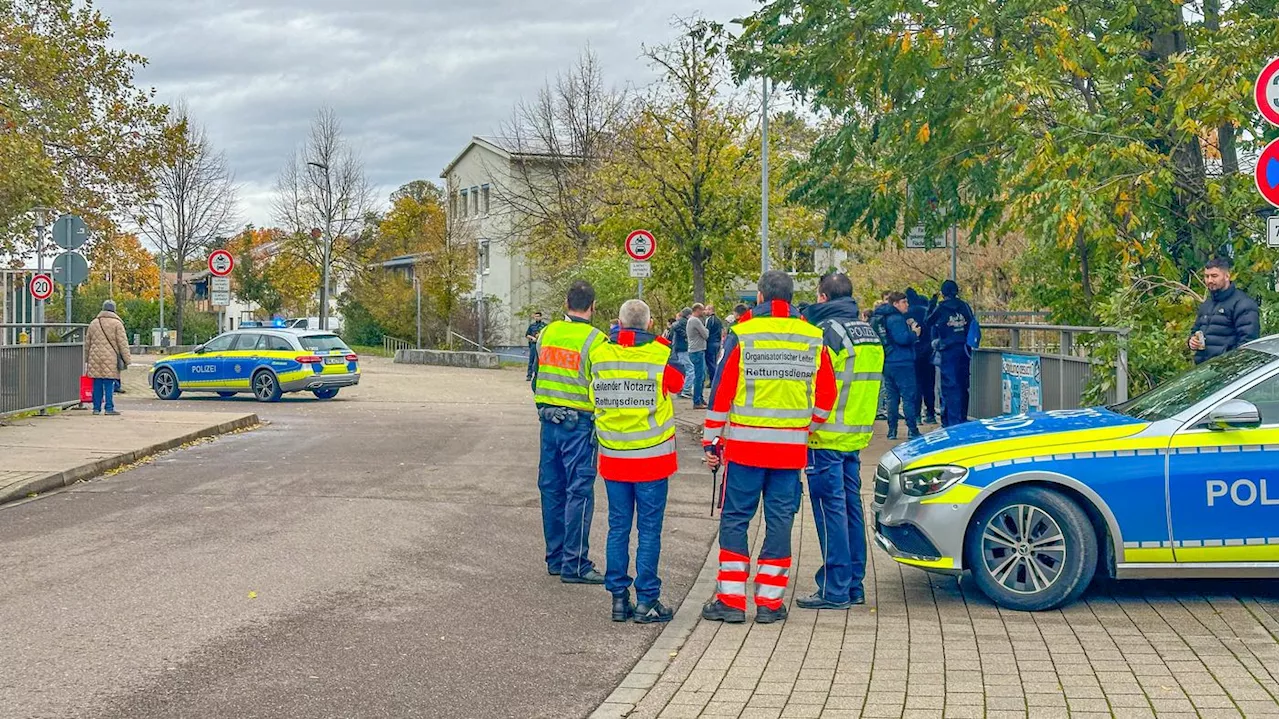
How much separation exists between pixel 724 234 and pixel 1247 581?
73.3ft

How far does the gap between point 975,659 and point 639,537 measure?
200 centimetres

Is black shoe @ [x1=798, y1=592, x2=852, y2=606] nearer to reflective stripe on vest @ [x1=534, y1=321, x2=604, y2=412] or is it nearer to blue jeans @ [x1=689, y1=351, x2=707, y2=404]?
reflective stripe on vest @ [x1=534, y1=321, x2=604, y2=412]

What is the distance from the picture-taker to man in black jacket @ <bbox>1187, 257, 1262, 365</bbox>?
10.8 metres

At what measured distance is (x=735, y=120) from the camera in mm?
31078

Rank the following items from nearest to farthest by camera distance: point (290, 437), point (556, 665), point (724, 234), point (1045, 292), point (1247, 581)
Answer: point (556, 665) < point (1247, 581) < point (290, 437) < point (1045, 292) < point (724, 234)

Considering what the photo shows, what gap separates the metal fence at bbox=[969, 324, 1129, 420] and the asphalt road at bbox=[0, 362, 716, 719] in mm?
3723

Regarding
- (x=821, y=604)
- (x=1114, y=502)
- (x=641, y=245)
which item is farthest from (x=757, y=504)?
(x=641, y=245)

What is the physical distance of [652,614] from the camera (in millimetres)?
7676

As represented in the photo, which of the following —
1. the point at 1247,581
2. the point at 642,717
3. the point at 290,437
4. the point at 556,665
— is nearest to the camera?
the point at 642,717

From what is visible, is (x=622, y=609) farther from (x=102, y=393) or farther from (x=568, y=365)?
(x=102, y=393)

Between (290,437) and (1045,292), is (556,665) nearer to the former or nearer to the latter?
(290,437)

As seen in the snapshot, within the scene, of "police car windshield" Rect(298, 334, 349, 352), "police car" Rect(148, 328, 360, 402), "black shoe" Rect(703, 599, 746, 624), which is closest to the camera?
"black shoe" Rect(703, 599, 746, 624)

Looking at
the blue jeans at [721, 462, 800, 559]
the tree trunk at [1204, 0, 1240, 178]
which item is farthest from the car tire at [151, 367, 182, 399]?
the blue jeans at [721, 462, 800, 559]

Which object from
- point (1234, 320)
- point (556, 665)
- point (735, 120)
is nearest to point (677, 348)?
point (735, 120)
